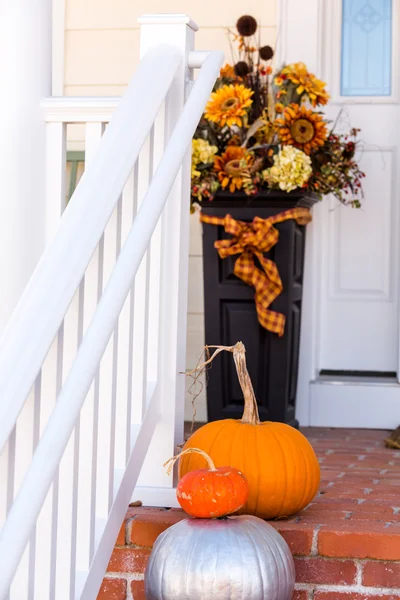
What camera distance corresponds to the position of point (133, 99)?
164 cm

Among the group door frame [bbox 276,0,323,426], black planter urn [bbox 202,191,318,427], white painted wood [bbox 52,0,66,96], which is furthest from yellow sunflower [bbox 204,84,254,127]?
white painted wood [bbox 52,0,66,96]

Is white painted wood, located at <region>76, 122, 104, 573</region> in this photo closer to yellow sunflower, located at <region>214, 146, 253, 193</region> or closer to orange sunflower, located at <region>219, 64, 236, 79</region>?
yellow sunflower, located at <region>214, 146, 253, 193</region>

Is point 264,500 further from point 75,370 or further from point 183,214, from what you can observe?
point 75,370

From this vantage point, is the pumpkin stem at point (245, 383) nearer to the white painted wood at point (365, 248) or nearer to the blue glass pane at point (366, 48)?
the white painted wood at point (365, 248)

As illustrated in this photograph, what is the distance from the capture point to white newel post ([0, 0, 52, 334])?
1684 millimetres

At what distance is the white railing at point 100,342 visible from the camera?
116cm

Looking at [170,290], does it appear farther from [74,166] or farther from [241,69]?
[74,166]

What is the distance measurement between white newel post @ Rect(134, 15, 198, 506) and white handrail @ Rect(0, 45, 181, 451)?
0.58ft

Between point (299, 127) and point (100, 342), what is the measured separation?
180 centimetres

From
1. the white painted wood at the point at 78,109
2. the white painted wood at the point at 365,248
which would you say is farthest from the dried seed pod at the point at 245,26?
the white painted wood at the point at 78,109

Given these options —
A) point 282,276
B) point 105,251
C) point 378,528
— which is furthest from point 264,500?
point 282,276

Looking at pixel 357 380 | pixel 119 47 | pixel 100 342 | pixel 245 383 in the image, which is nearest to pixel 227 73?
pixel 119 47

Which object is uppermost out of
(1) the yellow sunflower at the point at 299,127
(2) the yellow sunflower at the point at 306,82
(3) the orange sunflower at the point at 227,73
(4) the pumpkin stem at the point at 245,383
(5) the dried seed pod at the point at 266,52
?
(5) the dried seed pod at the point at 266,52

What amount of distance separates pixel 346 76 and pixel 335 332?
0.92m
